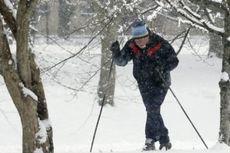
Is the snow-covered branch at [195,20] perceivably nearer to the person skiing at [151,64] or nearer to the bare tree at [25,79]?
the person skiing at [151,64]

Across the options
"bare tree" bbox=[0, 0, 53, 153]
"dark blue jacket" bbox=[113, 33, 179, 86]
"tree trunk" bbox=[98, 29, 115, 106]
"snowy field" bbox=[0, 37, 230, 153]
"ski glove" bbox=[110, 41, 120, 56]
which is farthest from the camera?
"tree trunk" bbox=[98, 29, 115, 106]

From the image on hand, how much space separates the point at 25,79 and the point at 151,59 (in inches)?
83.9

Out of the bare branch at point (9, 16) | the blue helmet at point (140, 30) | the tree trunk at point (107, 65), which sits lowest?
the tree trunk at point (107, 65)

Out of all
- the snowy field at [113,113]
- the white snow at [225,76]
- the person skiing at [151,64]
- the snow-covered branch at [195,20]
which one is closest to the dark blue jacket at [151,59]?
the person skiing at [151,64]

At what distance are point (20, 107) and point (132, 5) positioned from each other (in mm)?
4379

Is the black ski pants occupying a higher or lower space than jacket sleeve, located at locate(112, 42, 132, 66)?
lower

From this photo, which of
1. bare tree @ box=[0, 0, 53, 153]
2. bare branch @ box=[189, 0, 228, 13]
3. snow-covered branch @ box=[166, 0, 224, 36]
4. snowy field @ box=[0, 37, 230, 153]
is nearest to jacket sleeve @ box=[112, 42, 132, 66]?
snow-covered branch @ box=[166, 0, 224, 36]

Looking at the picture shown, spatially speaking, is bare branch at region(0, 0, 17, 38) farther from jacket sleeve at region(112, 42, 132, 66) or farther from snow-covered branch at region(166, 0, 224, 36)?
snow-covered branch at region(166, 0, 224, 36)

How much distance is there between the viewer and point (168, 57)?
23.4 ft

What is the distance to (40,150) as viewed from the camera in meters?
5.84

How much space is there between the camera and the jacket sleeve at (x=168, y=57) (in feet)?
23.3

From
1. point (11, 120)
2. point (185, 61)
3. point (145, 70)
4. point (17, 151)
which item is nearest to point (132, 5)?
point (145, 70)

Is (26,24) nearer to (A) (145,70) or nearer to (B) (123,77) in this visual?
(A) (145,70)

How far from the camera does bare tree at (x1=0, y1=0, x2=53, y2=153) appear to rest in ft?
17.9
